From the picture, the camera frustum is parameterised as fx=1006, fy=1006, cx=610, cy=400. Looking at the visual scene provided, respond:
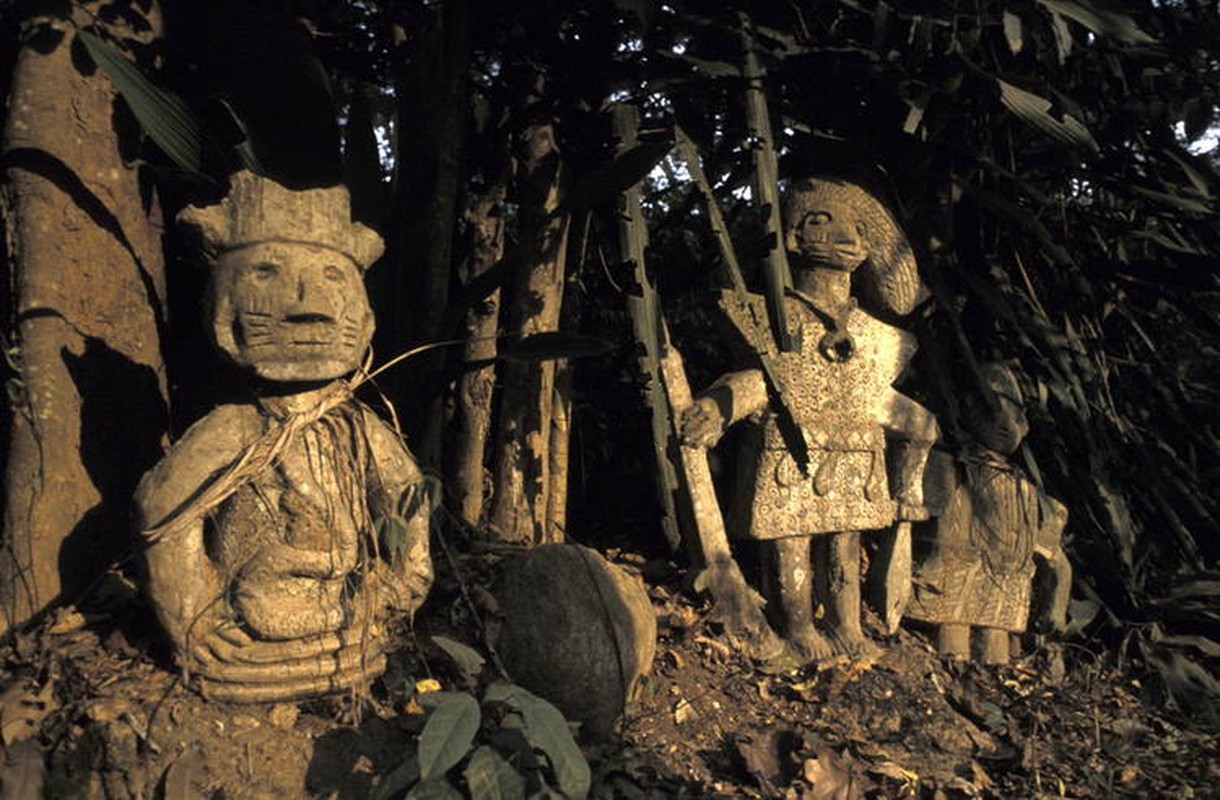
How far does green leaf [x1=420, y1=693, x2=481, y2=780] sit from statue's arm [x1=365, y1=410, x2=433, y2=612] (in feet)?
1.67

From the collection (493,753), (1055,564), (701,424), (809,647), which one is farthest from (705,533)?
(1055,564)

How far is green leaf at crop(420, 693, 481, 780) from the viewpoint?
188 centimetres

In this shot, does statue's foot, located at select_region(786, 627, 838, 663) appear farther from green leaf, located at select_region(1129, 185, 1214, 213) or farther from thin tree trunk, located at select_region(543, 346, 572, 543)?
green leaf, located at select_region(1129, 185, 1214, 213)

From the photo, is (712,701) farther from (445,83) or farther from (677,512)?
(445,83)

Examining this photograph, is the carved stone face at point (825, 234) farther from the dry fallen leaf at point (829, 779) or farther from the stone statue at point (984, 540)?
the dry fallen leaf at point (829, 779)

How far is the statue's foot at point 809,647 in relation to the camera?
315cm

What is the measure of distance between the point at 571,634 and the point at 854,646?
1205mm

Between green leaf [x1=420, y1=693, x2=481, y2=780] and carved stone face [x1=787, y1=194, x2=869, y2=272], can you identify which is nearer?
green leaf [x1=420, y1=693, x2=481, y2=780]

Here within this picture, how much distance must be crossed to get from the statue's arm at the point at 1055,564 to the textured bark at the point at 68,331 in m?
3.02

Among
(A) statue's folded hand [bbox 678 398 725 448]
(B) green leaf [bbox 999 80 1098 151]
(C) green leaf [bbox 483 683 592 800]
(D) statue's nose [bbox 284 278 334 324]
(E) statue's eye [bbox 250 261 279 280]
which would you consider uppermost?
(B) green leaf [bbox 999 80 1098 151]

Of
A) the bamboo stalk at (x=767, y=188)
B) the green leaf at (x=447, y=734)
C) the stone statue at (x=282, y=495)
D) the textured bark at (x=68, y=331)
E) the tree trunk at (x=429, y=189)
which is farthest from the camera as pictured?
the tree trunk at (x=429, y=189)

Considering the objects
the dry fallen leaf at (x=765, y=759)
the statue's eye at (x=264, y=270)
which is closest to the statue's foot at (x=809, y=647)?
the dry fallen leaf at (x=765, y=759)

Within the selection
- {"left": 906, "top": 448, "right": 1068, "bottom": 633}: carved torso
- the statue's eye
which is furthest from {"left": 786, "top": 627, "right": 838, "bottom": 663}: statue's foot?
the statue's eye

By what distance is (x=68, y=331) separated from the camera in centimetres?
249
